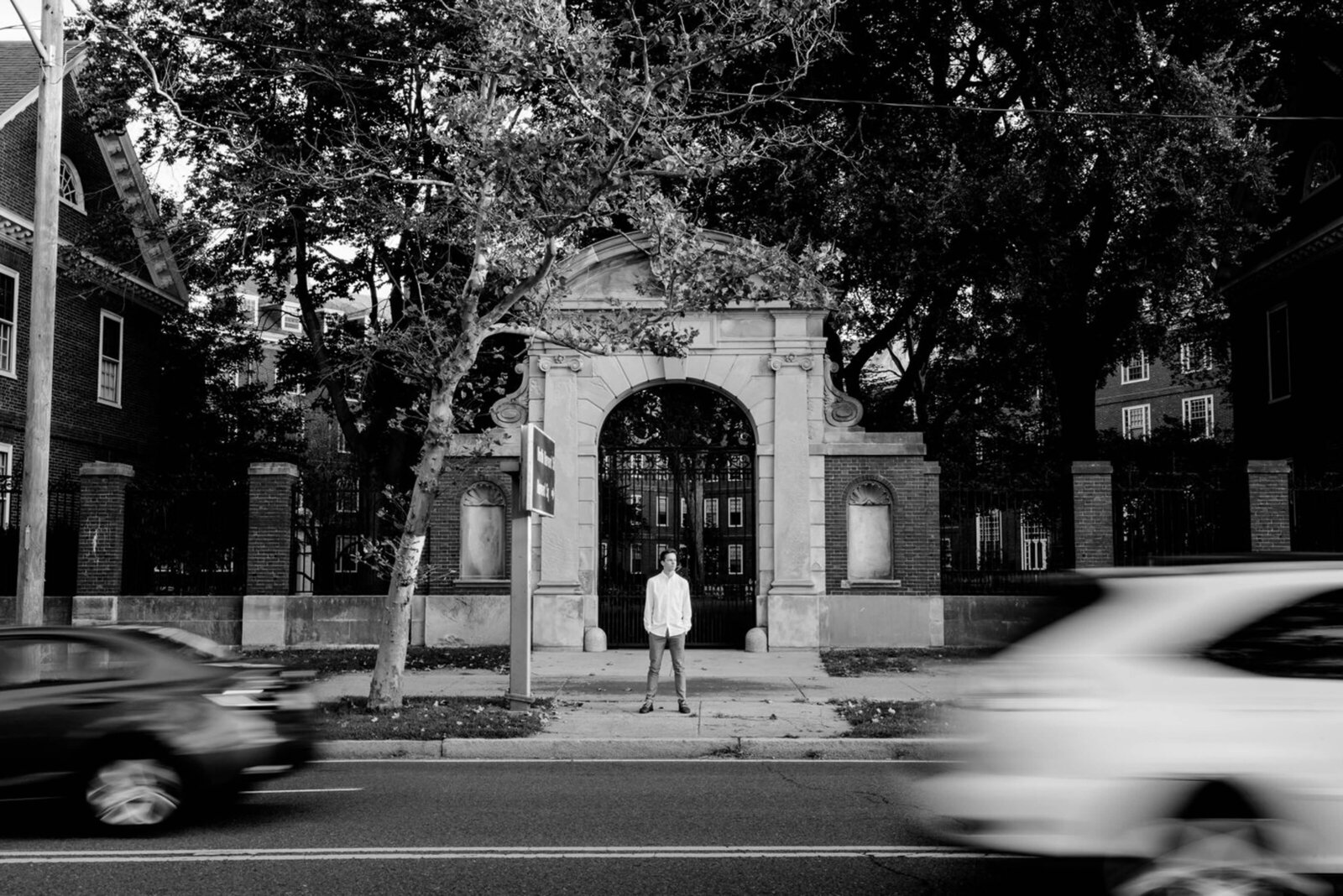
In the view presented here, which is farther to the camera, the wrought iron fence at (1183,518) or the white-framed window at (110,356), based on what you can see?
the white-framed window at (110,356)

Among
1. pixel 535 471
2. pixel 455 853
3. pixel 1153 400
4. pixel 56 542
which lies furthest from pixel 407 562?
pixel 1153 400

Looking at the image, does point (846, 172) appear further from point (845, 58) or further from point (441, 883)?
point (441, 883)

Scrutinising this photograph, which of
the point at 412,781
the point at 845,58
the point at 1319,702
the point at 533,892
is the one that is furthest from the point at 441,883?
the point at 845,58

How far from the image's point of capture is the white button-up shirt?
1302 cm

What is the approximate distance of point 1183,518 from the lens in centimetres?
1994

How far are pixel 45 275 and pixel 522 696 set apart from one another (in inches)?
289

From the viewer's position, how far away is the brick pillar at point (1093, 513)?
19594 millimetres

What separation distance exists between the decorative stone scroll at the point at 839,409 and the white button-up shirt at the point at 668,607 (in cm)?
761

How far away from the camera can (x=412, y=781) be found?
9539mm

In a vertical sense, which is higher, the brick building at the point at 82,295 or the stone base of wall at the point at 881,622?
the brick building at the point at 82,295

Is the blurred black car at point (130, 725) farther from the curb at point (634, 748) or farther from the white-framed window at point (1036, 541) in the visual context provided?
the white-framed window at point (1036, 541)

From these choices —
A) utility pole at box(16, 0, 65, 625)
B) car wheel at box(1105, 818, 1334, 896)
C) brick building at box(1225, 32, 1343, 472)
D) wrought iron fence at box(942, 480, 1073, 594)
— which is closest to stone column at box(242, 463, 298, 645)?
utility pole at box(16, 0, 65, 625)

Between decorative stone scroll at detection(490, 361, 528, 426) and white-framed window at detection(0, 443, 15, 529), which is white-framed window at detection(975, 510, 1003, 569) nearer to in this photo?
decorative stone scroll at detection(490, 361, 528, 426)

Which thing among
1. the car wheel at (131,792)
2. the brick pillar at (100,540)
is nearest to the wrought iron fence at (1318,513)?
the car wheel at (131,792)
